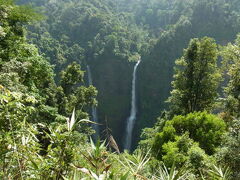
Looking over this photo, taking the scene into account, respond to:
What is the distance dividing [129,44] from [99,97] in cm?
1503

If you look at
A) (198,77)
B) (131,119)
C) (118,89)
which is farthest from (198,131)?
(118,89)

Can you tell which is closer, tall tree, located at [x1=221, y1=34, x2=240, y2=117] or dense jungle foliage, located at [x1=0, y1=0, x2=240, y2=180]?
dense jungle foliage, located at [x1=0, y1=0, x2=240, y2=180]

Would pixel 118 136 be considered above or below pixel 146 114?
below

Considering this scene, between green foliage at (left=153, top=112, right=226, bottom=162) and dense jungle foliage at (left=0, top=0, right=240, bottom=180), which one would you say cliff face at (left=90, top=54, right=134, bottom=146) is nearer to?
dense jungle foliage at (left=0, top=0, right=240, bottom=180)

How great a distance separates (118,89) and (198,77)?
109 feet

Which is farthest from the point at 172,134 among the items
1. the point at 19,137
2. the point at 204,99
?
the point at 19,137

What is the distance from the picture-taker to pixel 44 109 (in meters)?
10.7

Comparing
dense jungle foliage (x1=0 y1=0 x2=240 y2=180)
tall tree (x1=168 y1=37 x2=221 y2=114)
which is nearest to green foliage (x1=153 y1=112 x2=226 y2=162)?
dense jungle foliage (x1=0 y1=0 x2=240 y2=180)

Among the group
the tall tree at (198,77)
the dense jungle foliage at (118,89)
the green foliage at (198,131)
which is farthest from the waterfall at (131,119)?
the green foliage at (198,131)

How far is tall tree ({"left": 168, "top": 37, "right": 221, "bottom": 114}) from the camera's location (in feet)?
45.4

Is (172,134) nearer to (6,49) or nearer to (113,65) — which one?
(6,49)

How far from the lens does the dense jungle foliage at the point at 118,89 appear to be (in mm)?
2240

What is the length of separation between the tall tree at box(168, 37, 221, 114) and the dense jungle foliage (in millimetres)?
59

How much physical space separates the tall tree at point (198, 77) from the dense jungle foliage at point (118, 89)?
6 centimetres
